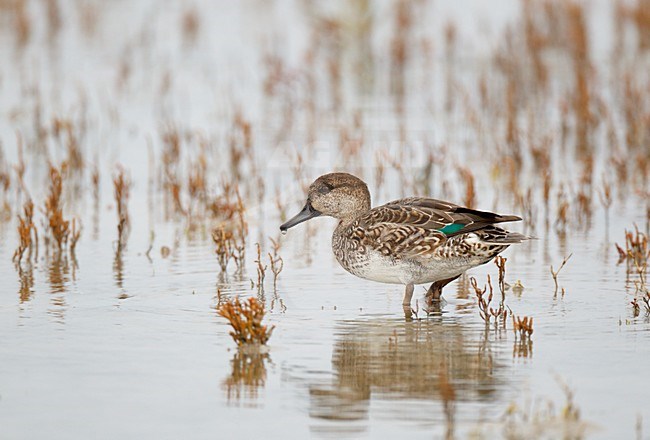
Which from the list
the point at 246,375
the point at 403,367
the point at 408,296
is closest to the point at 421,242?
the point at 408,296

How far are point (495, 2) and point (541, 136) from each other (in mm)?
9855

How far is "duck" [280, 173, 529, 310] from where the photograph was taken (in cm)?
673

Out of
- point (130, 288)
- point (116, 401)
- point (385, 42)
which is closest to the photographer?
point (116, 401)

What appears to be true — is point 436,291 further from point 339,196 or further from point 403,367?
point 403,367

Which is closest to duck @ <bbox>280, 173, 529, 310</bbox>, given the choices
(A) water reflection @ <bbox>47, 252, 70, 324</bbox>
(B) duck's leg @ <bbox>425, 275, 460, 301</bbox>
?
(B) duck's leg @ <bbox>425, 275, 460, 301</bbox>

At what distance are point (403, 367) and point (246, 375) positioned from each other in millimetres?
714

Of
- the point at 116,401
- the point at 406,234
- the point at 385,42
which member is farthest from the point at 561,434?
the point at 385,42

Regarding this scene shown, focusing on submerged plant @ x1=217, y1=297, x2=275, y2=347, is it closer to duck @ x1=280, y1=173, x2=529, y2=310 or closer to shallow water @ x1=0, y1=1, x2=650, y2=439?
shallow water @ x1=0, y1=1, x2=650, y2=439

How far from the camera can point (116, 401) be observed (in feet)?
16.7

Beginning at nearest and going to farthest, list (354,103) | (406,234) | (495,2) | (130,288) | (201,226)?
(406,234) < (130,288) < (201,226) < (354,103) < (495,2)

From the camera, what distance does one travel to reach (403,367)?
221 inches

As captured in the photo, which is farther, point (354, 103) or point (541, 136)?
point (354, 103)

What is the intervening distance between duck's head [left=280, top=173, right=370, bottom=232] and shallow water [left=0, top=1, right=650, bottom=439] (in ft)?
1.55

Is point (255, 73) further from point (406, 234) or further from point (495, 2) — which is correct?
point (406, 234)
